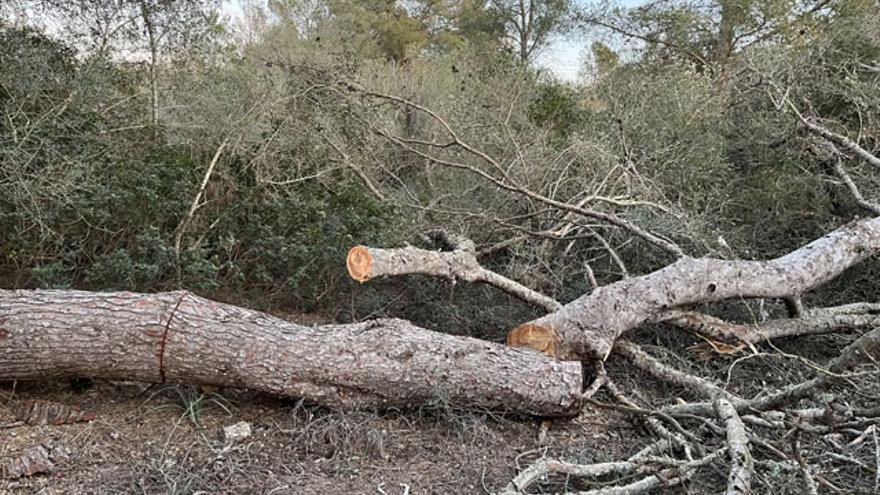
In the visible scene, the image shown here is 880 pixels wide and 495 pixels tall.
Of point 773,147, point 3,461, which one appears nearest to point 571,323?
point 3,461

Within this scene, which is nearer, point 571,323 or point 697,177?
point 571,323

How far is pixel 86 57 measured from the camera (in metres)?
5.28

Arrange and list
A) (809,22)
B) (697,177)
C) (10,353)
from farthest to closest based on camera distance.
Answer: (809,22) → (697,177) → (10,353)

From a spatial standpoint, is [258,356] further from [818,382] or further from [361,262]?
[818,382]

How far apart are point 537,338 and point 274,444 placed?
4.85 ft

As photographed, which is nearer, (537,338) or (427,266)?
(537,338)

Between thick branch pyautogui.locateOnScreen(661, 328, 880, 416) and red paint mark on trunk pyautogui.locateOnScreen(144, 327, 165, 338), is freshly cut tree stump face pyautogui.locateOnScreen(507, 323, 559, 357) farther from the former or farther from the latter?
red paint mark on trunk pyautogui.locateOnScreen(144, 327, 165, 338)

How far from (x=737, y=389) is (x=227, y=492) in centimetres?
279

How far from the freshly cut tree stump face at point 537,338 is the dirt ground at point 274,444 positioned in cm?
40

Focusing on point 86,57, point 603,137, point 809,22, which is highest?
point 809,22

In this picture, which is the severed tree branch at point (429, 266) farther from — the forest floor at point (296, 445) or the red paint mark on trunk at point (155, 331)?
the red paint mark on trunk at point (155, 331)

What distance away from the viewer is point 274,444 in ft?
9.64

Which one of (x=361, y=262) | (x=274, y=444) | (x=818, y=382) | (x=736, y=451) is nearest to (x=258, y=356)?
(x=274, y=444)

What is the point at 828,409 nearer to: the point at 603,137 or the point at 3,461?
the point at 3,461
